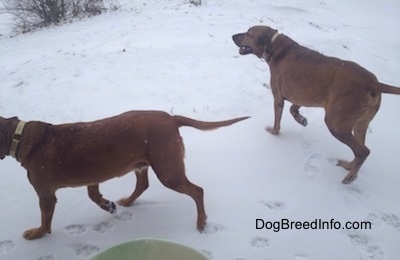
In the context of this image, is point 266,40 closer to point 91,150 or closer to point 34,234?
point 91,150

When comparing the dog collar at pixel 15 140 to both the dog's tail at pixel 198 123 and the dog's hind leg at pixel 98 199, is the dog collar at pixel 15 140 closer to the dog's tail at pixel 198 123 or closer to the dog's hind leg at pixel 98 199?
the dog's hind leg at pixel 98 199

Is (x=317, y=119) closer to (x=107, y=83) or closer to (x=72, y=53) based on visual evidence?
(x=107, y=83)

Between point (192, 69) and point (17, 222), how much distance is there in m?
3.92

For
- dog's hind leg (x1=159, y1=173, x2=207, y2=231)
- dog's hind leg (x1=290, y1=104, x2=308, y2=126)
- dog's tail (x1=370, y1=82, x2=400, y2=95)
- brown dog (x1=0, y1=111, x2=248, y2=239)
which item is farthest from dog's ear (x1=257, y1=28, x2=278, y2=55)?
dog's hind leg (x1=159, y1=173, x2=207, y2=231)

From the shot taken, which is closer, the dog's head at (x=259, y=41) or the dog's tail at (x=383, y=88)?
the dog's tail at (x=383, y=88)

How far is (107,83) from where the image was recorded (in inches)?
230

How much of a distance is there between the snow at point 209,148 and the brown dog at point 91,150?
1.59 feet

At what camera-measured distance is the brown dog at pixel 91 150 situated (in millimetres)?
2811

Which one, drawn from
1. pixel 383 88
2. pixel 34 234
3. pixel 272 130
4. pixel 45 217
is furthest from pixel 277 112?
pixel 34 234

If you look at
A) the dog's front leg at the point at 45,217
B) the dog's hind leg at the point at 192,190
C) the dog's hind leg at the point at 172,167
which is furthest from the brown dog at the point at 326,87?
the dog's front leg at the point at 45,217

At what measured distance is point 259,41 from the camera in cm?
441

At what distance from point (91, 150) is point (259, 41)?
2572 millimetres

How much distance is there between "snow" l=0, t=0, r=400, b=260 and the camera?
9.95 feet

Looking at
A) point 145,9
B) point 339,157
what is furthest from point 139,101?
point 145,9
